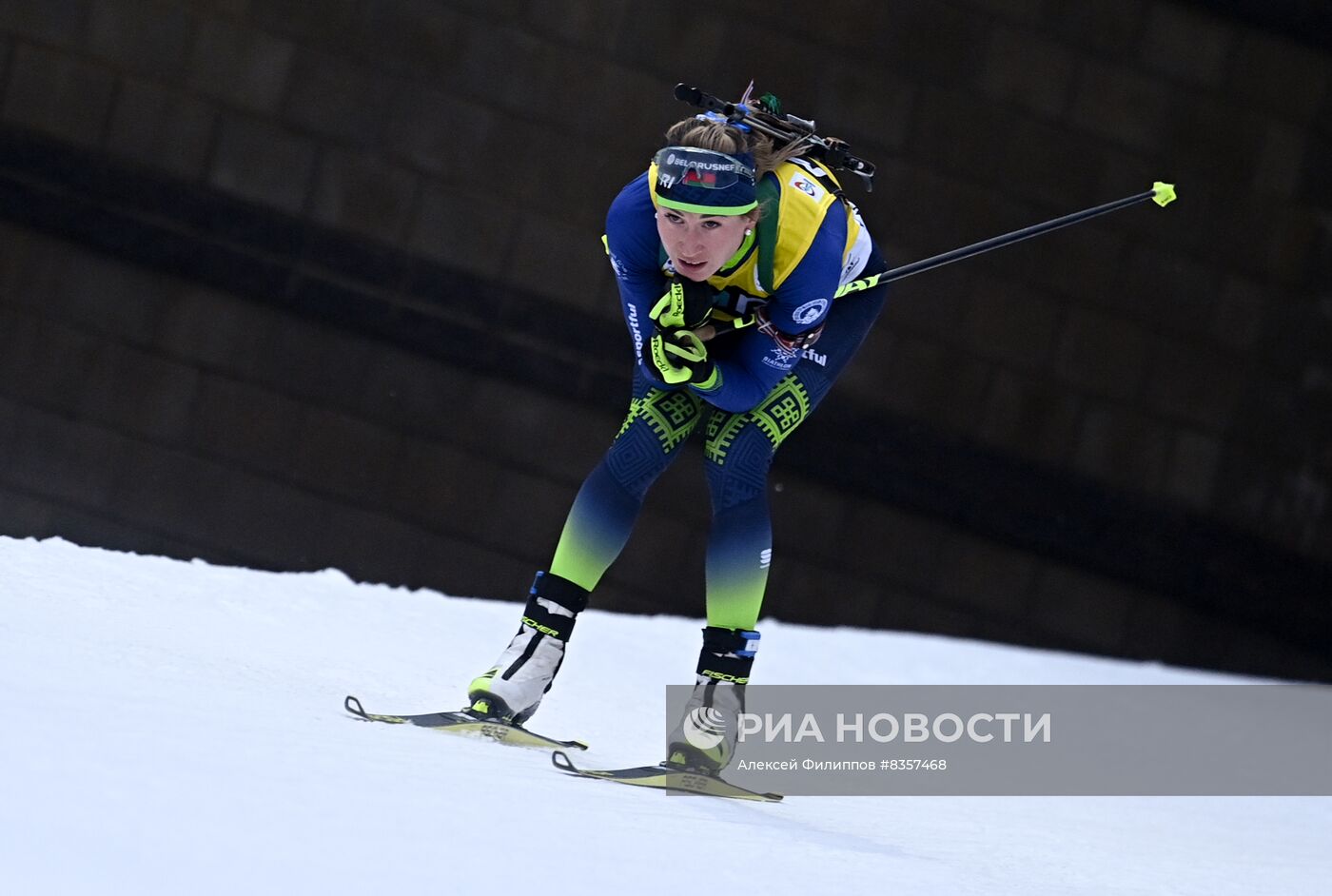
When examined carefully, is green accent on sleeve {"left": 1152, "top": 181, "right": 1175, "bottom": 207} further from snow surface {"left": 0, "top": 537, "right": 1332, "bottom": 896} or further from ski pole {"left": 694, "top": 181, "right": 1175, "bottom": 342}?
snow surface {"left": 0, "top": 537, "right": 1332, "bottom": 896}

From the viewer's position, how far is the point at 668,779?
244cm

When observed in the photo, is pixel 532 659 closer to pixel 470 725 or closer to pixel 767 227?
pixel 470 725

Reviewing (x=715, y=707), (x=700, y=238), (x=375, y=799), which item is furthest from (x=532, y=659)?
(x=375, y=799)

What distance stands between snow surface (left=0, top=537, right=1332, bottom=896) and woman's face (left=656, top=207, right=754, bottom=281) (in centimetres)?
88

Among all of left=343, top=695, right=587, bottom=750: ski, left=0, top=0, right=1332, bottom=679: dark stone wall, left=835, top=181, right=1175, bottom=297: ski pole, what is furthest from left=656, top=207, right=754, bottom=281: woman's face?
left=0, top=0, right=1332, bottom=679: dark stone wall

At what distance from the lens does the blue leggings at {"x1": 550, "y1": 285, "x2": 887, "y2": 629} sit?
104 inches

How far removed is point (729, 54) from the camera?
5379 millimetres

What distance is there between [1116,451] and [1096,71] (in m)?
1.42

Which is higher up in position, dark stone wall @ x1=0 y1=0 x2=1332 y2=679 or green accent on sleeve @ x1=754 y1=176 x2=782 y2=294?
dark stone wall @ x1=0 y1=0 x2=1332 y2=679

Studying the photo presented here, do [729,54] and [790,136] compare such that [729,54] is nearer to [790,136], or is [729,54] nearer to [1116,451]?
[1116,451]

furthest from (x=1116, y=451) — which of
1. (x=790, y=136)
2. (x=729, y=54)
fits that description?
(x=790, y=136)

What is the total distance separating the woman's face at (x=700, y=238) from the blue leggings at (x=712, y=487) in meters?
0.27

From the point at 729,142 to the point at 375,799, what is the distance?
138 centimetres

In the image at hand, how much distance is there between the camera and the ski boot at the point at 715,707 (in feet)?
8.33
